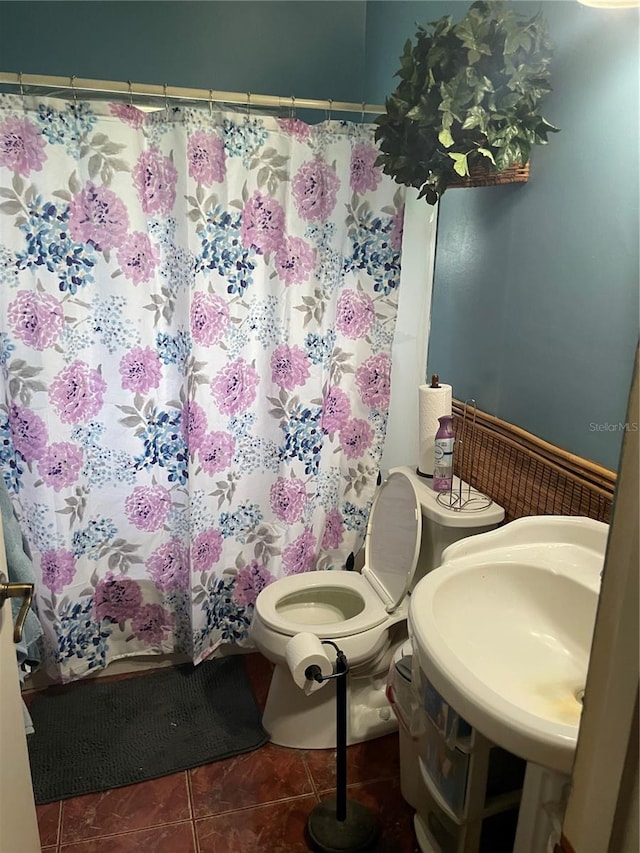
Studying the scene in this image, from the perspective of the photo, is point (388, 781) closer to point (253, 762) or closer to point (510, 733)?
point (253, 762)

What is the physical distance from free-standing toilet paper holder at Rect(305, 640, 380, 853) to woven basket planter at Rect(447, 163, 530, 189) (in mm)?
1230

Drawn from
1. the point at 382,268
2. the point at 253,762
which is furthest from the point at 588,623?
the point at 382,268

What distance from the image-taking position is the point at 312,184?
194 cm

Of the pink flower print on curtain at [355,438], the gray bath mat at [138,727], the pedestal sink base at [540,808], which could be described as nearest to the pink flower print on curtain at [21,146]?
the pink flower print on curtain at [355,438]

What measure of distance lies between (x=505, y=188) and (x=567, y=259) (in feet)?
1.04

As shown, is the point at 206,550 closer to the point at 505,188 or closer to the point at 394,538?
the point at 394,538

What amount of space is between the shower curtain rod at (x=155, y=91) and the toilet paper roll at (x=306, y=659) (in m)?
1.50

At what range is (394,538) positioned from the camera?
6.23ft

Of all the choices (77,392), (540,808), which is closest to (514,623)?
(540,808)

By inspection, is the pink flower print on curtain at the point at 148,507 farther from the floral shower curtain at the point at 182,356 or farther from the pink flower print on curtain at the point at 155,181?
the pink flower print on curtain at the point at 155,181

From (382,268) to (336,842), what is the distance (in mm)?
1655

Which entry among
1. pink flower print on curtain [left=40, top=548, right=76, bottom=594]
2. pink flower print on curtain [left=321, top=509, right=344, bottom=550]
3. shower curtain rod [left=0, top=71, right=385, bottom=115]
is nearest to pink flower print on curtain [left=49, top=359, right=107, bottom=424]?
pink flower print on curtain [left=40, top=548, right=76, bottom=594]

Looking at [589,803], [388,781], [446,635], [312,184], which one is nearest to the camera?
[589,803]

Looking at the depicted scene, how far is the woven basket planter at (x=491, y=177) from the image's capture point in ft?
5.05
